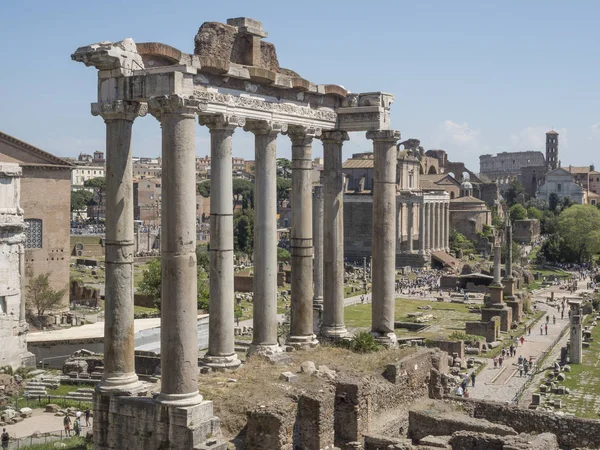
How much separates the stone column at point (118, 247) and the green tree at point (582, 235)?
75114mm

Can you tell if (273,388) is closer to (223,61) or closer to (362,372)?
(362,372)

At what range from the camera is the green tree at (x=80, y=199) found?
10925cm

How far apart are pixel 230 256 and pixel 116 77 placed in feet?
12.8

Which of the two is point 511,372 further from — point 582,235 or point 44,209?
point 582,235

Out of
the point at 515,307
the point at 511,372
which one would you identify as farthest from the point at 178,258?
the point at 515,307

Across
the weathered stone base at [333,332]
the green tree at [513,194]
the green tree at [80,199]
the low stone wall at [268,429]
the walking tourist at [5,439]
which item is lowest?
the walking tourist at [5,439]

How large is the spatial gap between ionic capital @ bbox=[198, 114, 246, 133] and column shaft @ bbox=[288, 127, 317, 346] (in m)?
2.52

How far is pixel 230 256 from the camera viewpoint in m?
15.8

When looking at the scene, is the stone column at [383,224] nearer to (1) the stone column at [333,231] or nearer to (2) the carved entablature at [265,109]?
(1) the stone column at [333,231]

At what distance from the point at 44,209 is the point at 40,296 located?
595 cm

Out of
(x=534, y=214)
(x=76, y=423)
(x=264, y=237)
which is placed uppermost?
(x=534, y=214)

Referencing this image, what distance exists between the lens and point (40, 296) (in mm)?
43906

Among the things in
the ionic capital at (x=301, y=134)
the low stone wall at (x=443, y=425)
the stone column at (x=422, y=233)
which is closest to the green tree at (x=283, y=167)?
the stone column at (x=422, y=233)

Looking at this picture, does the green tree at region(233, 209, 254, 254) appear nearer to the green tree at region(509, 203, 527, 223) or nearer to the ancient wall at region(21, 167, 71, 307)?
the ancient wall at region(21, 167, 71, 307)
